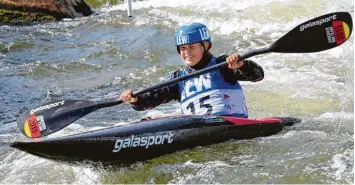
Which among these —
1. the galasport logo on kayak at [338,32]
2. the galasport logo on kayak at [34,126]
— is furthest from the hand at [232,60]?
the galasport logo on kayak at [34,126]

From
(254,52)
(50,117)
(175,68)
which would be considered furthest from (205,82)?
(175,68)

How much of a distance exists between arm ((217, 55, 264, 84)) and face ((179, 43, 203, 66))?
190mm

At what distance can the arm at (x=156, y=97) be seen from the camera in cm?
561

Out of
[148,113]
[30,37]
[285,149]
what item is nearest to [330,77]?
[148,113]

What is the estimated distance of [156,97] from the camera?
573 cm

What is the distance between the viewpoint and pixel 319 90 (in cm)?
782

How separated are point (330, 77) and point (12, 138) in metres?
4.31

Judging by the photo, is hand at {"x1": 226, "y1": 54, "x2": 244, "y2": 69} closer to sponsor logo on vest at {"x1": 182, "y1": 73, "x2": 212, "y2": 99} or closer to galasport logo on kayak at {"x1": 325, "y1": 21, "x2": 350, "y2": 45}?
sponsor logo on vest at {"x1": 182, "y1": 73, "x2": 212, "y2": 99}

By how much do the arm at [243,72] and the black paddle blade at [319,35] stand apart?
0.23 meters

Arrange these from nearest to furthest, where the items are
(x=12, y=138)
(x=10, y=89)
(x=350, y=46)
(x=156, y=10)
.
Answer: (x=12, y=138) < (x=10, y=89) < (x=350, y=46) < (x=156, y=10)

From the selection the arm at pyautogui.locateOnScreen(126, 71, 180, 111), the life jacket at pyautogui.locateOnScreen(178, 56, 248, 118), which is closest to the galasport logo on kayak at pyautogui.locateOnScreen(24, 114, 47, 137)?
the arm at pyautogui.locateOnScreen(126, 71, 180, 111)

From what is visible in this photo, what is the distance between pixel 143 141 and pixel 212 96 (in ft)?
3.07

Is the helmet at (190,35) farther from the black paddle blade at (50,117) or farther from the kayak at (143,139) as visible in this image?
the black paddle blade at (50,117)

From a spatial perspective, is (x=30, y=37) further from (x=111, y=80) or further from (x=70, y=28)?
(x=111, y=80)
